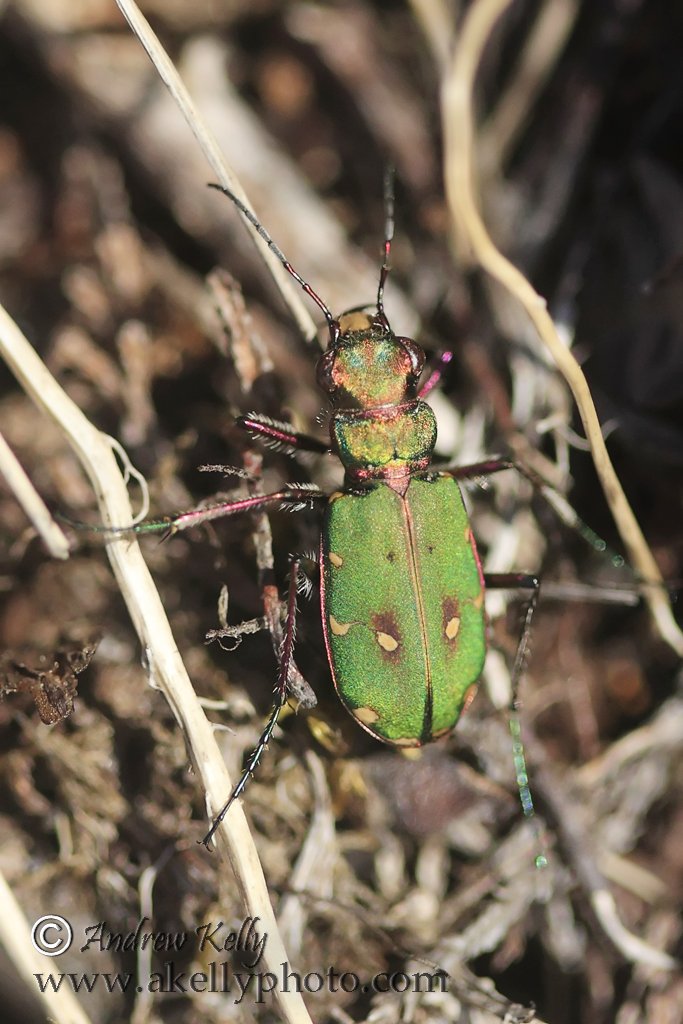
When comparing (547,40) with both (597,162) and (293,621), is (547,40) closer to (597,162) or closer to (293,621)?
(597,162)

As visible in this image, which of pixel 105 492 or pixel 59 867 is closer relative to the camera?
pixel 105 492

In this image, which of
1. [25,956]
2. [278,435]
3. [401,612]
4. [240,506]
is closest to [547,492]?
[401,612]

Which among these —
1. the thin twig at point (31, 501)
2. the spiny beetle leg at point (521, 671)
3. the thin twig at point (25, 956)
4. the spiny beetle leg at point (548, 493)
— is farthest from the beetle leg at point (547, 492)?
the thin twig at point (25, 956)

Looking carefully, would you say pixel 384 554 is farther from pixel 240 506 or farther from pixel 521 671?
pixel 521 671

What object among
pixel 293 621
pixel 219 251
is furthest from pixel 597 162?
pixel 293 621

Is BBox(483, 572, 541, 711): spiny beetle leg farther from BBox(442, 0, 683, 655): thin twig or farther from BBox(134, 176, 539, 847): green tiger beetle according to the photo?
BBox(442, 0, 683, 655): thin twig

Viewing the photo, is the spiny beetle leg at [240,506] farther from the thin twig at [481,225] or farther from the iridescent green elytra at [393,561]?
the thin twig at [481,225]

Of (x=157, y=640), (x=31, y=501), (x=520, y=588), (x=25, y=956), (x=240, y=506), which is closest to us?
(x=25, y=956)
